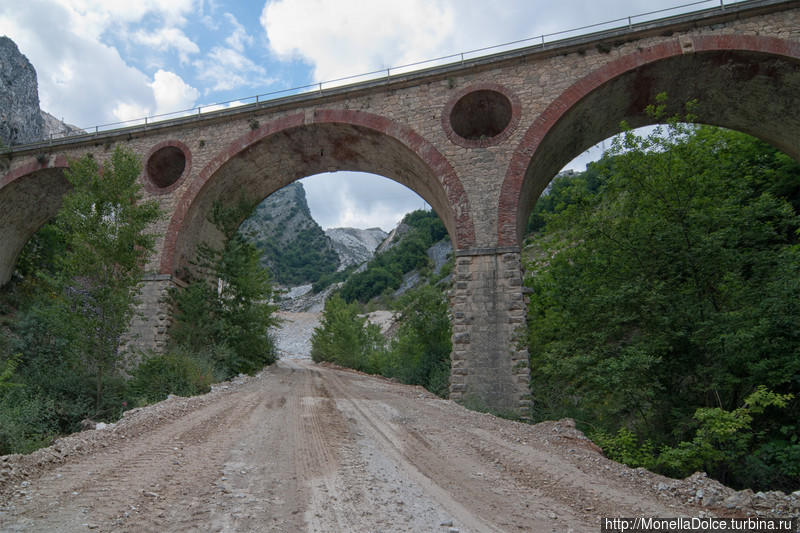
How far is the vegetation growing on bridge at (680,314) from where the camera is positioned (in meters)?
5.69

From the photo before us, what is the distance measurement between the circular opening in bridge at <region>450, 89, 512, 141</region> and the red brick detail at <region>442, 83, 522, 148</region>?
103 mm

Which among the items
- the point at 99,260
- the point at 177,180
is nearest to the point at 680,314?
the point at 99,260

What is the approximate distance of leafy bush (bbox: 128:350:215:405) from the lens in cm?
908

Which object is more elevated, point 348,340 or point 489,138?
point 489,138

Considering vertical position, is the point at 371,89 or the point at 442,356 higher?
the point at 371,89

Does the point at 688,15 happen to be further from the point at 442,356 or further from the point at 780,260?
the point at 442,356

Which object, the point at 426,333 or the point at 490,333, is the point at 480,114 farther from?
the point at 426,333

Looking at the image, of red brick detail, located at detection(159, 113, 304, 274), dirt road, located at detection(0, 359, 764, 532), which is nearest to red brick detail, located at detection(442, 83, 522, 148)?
red brick detail, located at detection(159, 113, 304, 274)

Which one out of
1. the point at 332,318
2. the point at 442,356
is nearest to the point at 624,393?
the point at 442,356

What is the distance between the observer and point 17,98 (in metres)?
21.8

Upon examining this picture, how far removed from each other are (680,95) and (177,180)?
47.3ft

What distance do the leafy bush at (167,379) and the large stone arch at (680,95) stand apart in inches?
295

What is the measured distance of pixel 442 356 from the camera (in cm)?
1428

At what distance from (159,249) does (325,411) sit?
857cm
